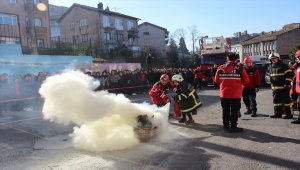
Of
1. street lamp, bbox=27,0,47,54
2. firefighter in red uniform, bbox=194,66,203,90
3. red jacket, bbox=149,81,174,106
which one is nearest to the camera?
red jacket, bbox=149,81,174,106

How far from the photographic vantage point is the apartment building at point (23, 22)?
32188mm

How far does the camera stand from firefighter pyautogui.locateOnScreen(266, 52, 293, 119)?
9.52 m

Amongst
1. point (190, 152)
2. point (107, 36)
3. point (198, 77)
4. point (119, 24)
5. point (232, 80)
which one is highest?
point (119, 24)

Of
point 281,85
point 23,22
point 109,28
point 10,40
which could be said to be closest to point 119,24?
point 109,28

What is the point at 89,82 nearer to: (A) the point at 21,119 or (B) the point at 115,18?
(A) the point at 21,119

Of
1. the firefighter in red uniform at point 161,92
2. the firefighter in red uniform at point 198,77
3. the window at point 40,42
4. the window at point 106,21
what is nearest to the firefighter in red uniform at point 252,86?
the firefighter in red uniform at point 161,92

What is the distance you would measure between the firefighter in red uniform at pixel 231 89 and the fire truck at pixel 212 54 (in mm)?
15854

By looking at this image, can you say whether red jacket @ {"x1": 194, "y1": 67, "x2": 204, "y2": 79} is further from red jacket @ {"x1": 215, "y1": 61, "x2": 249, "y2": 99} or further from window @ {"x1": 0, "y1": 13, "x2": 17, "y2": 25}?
window @ {"x1": 0, "y1": 13, "x2": 17, "y2": 25}

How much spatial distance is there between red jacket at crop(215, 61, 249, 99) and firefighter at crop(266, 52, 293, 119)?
2.03m

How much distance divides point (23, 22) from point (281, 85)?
30.9 meters

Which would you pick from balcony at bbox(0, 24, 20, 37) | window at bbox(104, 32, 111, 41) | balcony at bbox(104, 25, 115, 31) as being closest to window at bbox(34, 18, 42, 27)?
balcony at bbox(0, 24, 20, 37)

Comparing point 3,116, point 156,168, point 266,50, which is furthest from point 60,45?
point 266,50

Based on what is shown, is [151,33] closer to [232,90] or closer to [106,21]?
[106,21]

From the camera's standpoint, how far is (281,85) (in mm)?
9609
